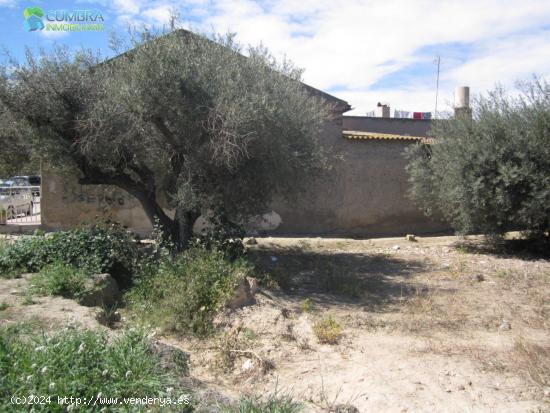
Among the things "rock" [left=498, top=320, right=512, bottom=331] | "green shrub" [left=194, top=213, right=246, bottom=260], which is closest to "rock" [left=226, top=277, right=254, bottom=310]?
"green shrub" [left=194, top=213, right=246, bottom=260]

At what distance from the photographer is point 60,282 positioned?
6.43 m

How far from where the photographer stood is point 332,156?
10000 mm

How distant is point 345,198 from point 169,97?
7.34m

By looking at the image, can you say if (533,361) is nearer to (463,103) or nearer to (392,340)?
(392,340)

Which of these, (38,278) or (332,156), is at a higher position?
(332,156)

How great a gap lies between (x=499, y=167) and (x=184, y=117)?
6783 millimetres

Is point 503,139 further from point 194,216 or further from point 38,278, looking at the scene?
point 38,278

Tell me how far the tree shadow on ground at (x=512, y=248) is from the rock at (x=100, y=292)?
8.13 meters

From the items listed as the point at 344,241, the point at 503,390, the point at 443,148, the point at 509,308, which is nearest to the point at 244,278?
the point at 503,390

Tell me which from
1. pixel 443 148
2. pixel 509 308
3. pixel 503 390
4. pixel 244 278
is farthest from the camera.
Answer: pixel 443 148

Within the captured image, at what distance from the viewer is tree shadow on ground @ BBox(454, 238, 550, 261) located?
37.6 ft

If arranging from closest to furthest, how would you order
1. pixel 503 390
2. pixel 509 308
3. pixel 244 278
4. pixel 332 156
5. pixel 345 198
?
pixel 503 390, pixel 244 278, pixel 509 308, pixel 332 156, pixel 345 198

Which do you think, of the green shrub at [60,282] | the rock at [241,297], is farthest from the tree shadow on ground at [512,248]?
the green shrub at [60,282]

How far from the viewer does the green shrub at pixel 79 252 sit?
295 inches
